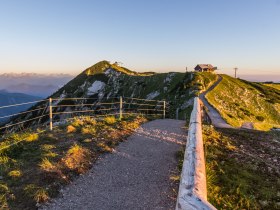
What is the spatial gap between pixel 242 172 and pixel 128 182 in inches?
184

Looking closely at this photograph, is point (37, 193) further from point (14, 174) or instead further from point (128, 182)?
point (128, 182)

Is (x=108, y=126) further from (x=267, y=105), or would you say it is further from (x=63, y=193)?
(x=267, y=105)

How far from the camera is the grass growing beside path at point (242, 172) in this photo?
8641 millimetres

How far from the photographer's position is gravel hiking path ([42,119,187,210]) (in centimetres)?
827

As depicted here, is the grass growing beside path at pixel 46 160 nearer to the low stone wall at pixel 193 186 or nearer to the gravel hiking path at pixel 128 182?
the gravel hiking path at pixel 128 182

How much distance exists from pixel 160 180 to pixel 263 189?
3566 millimetres

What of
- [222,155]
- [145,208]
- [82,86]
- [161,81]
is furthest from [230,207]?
[82,86]

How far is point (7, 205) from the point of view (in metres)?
7.67

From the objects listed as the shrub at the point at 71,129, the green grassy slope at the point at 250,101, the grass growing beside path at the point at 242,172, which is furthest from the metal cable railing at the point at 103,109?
the green grassy slope at the point at 250,101

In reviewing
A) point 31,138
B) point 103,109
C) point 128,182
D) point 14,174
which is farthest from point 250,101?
point 14,174

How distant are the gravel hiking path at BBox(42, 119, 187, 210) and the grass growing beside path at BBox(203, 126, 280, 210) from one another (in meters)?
1.46

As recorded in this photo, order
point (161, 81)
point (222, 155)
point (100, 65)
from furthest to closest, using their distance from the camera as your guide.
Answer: point (100, 65) < point (161, 81) < point (222, 155)

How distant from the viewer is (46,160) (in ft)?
34.6

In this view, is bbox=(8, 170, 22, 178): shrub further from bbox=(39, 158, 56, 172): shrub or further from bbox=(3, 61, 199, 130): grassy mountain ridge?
bbox=(3, 61, 199, 130): grassy mountain ridge
